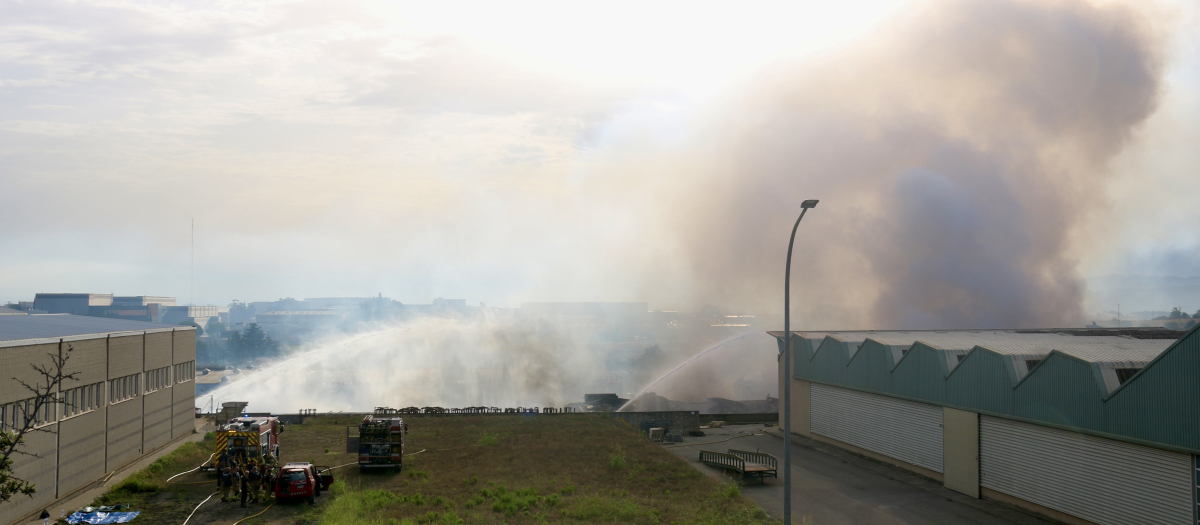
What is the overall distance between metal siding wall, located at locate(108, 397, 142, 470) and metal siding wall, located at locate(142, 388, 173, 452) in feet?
4.37

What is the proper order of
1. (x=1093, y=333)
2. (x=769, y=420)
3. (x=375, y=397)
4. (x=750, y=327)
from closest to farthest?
1. (x=1093, y=333)
2. (x=769, y=420)
3. (x=375, y=397)
4. (x=750, y=327)

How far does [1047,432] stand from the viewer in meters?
26.2

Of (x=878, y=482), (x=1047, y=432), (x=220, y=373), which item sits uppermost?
(x=1047, y=432)

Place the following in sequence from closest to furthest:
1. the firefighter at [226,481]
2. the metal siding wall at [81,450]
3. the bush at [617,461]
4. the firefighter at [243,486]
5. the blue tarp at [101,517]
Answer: the blue tarp at [101,517], the firefighter at [243,486], the firefighter at [226,481], the metal siding wall at [81,450], the bush at [617,461]

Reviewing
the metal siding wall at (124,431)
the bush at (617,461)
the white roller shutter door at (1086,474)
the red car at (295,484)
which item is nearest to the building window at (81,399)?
the metal siding wall at (124,431)

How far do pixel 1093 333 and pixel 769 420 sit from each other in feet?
72.1

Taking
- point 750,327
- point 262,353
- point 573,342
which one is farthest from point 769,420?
point 262,353

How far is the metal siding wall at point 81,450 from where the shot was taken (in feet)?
92.7

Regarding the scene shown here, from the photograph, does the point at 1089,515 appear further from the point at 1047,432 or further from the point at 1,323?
the point at 1,323

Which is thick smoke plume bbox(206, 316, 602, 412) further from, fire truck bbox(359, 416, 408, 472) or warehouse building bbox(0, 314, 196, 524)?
fire truck bbox(359, 416, 408, 472)

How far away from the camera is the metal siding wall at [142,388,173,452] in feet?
129

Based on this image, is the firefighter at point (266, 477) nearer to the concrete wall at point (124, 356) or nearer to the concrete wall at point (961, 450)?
the concrete wall at point (124, 356)

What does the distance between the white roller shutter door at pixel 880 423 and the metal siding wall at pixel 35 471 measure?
35.9 metres

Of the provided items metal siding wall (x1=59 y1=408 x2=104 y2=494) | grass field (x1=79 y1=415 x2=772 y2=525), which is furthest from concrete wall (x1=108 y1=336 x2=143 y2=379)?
grass field (x1=79 y1=415 x2=772 y2=525)
